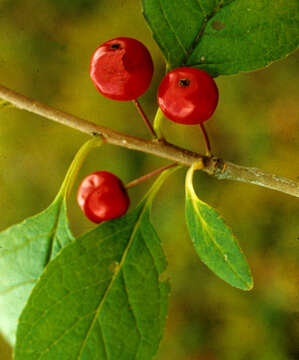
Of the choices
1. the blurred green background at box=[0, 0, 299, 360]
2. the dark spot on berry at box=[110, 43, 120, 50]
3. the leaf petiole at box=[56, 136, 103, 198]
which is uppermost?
the blurred green background at box=[0, 0, 299, 360]

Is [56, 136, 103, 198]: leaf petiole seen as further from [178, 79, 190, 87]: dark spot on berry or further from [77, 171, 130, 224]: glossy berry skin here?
[178, 79, 190, 87]: dark spot on berry

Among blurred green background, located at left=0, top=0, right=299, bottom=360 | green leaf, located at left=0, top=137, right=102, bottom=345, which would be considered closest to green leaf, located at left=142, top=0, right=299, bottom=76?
green leaf, located at left=0, top=137, right=102, bottom=345

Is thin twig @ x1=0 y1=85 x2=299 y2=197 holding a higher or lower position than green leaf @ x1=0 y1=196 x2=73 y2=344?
higher

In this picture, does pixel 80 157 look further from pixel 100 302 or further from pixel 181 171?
pixel 181 171

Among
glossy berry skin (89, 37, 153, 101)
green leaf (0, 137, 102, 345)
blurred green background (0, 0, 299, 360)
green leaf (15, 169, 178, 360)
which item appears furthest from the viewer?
blurred green background (0, 0, 299, 360)

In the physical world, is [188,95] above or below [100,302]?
above

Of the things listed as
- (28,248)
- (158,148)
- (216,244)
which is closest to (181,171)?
(28,248)

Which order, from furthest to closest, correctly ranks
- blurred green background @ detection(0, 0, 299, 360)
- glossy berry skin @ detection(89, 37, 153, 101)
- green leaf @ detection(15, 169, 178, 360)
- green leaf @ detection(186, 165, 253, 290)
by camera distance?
1. blurred green background @ detection(0, 0, 299, 360)
2. green leaf @ detection(15, 169, 178, 360)
3. glossy berry skin @ detection(89, 37, 153, 101)
4. green leaf @ detection(186, 165, 253, 290)
